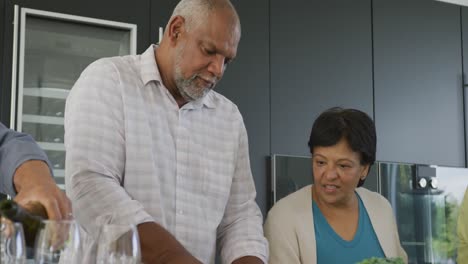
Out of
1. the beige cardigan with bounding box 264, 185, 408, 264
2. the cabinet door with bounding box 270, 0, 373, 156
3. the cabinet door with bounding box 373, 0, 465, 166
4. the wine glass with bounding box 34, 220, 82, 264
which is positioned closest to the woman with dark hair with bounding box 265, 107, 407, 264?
the beige cardigan with bounding box 264, 185, 408, 264

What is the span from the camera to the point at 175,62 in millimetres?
1851

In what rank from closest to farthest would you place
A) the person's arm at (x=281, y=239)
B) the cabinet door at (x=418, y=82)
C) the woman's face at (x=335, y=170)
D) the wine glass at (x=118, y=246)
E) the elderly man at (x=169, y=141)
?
the wine glass at (x=118, y=246)
the elderly man at (x=169, y=141)
the person's arm at (x=281, y=239)
the woman's face at (x=335, y=170)
the cabinet door at (x=418, y=82)

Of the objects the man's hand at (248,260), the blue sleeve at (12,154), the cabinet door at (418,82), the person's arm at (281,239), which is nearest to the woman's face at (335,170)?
the person's arm at (281,239)

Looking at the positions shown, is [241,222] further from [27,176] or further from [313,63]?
[313,63]

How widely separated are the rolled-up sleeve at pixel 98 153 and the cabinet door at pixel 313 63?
1779 millimetres

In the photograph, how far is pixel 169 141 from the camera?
1.87 metres

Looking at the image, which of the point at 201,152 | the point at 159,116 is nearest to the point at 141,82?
the point at 159,116

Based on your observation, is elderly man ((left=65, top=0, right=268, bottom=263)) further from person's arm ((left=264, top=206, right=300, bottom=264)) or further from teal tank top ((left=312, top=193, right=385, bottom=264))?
teal tank top ((left=312, top=193, right=385, bottom=264))

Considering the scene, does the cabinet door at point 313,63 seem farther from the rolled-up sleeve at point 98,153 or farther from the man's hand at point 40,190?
the man's hand at point 40,190

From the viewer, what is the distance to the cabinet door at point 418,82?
3.95 m

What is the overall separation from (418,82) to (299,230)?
2.18 meters

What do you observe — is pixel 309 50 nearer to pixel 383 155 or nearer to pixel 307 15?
pixel 307 15

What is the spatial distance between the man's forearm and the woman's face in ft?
2.41

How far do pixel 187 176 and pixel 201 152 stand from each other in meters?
0.08
